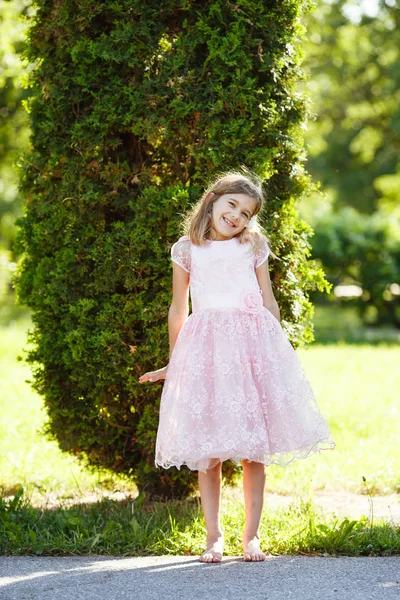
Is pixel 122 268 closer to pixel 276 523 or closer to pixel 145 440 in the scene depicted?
pixel 145 440

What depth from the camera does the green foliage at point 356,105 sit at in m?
28.6

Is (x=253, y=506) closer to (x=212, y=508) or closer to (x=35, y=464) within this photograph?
(x=212, y=508)

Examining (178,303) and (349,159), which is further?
(349,159)

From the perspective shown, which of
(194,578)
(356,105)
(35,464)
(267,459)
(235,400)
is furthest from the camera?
(356,105)

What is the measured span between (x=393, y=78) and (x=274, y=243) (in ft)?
83.7

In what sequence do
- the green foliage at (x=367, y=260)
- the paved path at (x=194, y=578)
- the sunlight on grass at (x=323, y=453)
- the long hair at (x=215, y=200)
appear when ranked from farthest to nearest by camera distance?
the green foliage at (x=367, y=260), the sunlight on grass at (x=323, y=453), the long hair at (x=215, y=200), the paved path at (x=194, y=578)

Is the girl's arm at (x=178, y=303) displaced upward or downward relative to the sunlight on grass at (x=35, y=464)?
upward

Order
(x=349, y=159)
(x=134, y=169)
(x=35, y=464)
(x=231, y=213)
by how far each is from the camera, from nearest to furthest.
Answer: (x=231, y=213), (x=134, y=169), (x=35, y=464), (x=349, y=159)

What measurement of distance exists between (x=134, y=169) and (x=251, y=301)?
1173mm

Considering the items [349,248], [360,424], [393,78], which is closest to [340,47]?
[393,78]

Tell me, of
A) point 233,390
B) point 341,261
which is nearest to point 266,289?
point 233,390

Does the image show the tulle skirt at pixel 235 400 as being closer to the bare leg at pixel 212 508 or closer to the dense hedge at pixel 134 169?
the bare leg at pixel 212 508

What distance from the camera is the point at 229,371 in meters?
3.67

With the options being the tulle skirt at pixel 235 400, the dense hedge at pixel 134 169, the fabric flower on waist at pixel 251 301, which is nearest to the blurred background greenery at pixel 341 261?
the dense hedge at pixel 134 169
